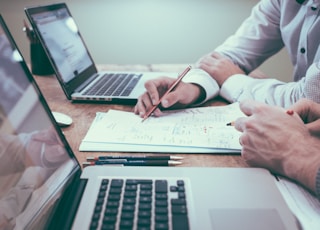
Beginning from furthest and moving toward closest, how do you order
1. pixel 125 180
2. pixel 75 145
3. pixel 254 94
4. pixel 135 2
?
1. pixel 135 2
2. pixel 254 94
3. pixel 75 145
4. pixel 125 180

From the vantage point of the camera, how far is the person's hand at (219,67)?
116 centimetres

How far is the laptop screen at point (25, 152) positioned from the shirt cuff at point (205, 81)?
52 centimetres

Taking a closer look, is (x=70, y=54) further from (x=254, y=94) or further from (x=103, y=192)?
(x=103, y=192)

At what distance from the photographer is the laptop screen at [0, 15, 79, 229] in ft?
1.44

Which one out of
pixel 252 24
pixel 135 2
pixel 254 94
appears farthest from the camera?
pixel 135 2

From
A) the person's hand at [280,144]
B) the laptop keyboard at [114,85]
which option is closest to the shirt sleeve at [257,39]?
the laptop keyboard at [114,85]

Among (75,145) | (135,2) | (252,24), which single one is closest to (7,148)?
(75,145)

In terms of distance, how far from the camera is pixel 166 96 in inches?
35.6

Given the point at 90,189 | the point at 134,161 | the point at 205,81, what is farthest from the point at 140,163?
the point at 205,81

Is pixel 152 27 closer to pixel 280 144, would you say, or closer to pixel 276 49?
pixel 276 49

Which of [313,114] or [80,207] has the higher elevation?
[80,207]

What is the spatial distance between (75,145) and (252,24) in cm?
89

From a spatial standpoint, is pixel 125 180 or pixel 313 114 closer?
pixel 125 180

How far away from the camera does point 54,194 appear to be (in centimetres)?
52
